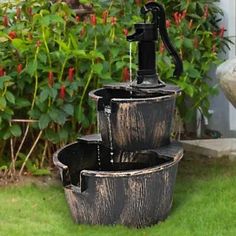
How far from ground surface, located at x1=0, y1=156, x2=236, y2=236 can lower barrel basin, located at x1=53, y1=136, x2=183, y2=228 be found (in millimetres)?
63

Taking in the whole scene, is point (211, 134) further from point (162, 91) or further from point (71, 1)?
point (162, 91)

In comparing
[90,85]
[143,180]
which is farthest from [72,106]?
[143,180]

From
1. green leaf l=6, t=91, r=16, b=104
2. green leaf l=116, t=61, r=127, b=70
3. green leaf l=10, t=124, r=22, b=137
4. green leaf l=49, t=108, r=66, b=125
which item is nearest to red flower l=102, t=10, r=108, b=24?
green leaf l=116, t=61, r=127, b=70

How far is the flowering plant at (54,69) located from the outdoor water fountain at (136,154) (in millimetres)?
448

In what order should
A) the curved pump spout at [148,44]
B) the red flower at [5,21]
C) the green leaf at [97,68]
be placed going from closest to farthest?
the curved pump spout at [148,44] → the green leaf at [97,68] → the red flower at [5,21]

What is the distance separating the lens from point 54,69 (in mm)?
4434

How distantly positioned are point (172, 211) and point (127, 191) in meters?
0.48

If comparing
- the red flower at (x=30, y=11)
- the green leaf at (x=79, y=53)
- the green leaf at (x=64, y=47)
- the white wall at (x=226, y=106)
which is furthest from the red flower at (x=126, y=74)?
the white wall at (x=226, y=106)

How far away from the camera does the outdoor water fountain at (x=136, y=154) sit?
12.0 ft

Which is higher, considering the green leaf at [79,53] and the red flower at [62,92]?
the green leaf at [79,53]

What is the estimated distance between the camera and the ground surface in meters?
3.74

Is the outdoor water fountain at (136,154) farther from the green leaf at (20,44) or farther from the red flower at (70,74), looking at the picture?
the green leaf at (20,44)

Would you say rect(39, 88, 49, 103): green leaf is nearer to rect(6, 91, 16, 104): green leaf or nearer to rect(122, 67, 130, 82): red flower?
rect(6, 91, 16, 104): green leaf

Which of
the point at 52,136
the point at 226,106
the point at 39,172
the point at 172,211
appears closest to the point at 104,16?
the point at 52,136
